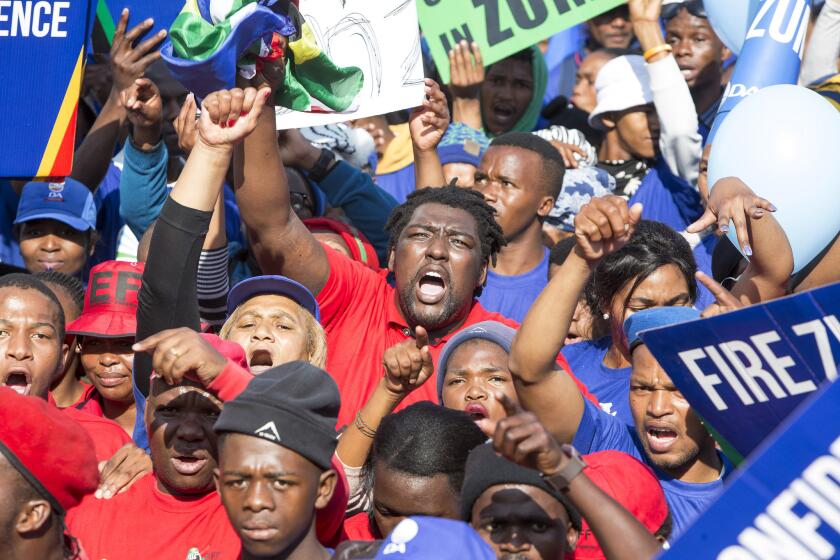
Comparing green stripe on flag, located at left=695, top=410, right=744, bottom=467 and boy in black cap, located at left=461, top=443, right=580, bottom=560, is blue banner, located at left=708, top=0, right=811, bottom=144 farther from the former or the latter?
boy in black cap, located at left=461, top=443, right=580, bottom=560

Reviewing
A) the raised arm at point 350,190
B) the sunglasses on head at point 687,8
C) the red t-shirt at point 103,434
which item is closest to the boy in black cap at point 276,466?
the red t-shirt at point 103,434

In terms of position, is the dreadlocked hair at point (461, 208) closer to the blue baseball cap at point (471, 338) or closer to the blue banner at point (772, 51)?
the blue baseball cap at point (471, 338)

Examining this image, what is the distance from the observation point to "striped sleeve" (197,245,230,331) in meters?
4.79

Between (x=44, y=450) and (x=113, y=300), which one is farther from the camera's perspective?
(x=113, y=300)

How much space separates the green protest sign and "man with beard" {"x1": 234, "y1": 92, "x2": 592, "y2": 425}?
63.9 inches

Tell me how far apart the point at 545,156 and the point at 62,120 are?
220 centimetres

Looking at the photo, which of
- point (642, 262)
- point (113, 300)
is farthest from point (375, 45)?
point (113, 300)

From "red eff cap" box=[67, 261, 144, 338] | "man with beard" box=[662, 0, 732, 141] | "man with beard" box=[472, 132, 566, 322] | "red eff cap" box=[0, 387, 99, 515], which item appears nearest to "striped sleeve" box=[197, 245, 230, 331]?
"red eff cap" box=[67, 261, 144, 338]

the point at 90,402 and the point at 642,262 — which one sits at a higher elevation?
the point at 642,262

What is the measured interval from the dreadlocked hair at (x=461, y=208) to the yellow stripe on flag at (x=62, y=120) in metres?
1.36

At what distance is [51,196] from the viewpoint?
609cm

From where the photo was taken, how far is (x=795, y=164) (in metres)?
4.52

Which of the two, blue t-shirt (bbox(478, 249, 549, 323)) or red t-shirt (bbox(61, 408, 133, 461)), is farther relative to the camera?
blue t-shirt (bbox(478, 249, 549, 323))

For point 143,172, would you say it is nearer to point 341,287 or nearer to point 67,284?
point 67,284
